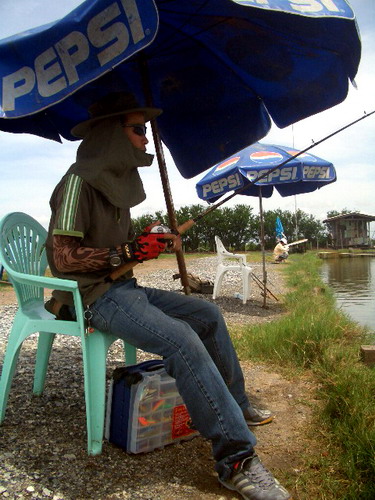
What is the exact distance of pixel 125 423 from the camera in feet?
8.37

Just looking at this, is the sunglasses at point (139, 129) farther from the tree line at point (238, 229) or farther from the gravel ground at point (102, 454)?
the tree line at point (238, 229)

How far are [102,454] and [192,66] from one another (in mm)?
2568

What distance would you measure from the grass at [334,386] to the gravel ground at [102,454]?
127mm

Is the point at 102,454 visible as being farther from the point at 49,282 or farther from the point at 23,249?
the point at 23,249

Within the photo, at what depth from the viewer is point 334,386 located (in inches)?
120

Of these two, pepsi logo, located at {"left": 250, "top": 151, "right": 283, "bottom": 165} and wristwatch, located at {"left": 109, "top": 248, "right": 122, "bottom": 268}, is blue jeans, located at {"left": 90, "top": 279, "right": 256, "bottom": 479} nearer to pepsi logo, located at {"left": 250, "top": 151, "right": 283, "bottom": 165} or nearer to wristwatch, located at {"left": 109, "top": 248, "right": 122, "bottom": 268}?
wristwatch, located at {"left": 109, "top": 248, "right": 122, "bottom": 268}

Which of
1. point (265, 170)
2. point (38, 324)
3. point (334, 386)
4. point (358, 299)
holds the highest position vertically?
point (265, 170)

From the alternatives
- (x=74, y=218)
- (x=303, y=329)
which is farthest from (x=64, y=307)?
(x=303, y=329)

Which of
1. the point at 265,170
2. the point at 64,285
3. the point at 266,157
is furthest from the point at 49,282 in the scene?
the point at 266,157

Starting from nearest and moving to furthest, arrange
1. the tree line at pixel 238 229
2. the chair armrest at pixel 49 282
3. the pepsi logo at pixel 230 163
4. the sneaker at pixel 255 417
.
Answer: the chair armrest at pixel 49 282 → the sneaker at pixel 255 417 → the pepsi logo at pixel 230 163 → the tree line at pixel 238 229

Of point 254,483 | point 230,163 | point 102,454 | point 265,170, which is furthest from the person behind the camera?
point 230,163

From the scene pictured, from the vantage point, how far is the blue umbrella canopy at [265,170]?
24.4 ft

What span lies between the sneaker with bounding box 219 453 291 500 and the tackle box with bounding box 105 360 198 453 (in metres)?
0.49

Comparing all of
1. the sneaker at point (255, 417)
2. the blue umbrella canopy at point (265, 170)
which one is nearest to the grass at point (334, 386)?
the sneaker at point (255, 417)
